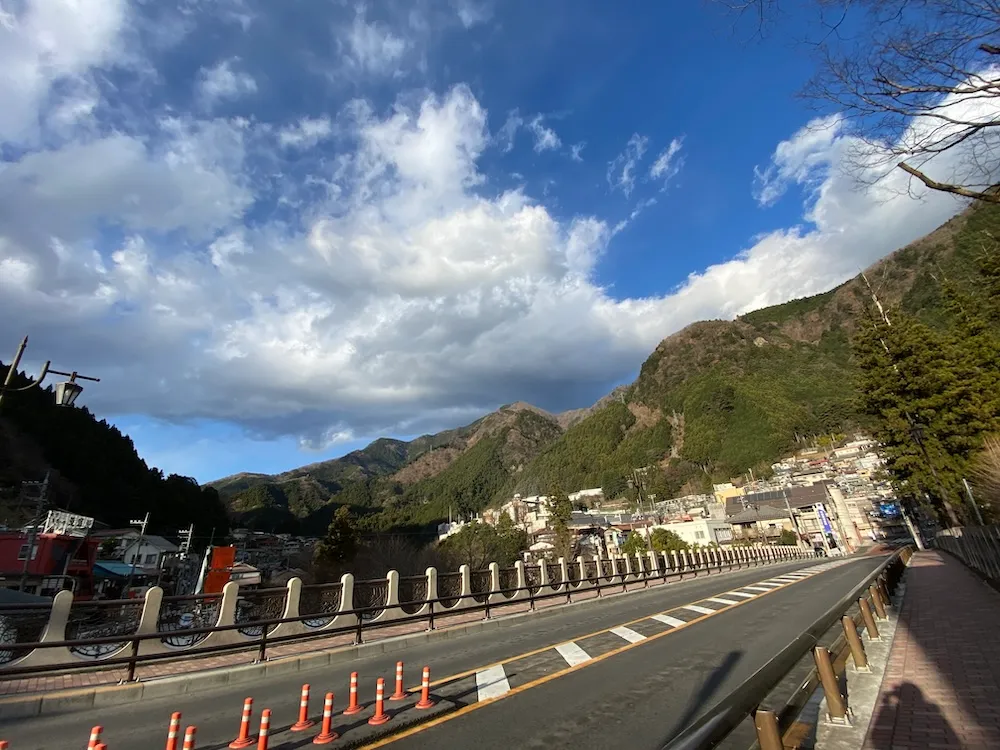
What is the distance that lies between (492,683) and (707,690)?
311 cm

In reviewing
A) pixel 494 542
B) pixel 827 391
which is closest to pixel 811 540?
pixel 494 542

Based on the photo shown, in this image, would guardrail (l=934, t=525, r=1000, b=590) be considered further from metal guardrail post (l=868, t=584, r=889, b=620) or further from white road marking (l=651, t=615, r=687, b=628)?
white road marking (l=651, t=615, r=687, b=628)

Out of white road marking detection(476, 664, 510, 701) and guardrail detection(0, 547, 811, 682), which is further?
guardrail detection(0, 547, 811, 682)

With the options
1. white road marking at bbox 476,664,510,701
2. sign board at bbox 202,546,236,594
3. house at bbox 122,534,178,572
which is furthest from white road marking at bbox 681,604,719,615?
house at bbox 122,534,178,572

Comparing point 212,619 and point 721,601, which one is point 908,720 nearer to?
point 212,619

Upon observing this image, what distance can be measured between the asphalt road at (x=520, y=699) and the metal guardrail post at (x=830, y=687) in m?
1.47

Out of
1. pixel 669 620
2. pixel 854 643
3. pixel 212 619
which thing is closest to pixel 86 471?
pixel 212 619

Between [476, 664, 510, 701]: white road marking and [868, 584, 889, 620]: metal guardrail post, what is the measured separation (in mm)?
6629

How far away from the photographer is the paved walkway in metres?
4.09

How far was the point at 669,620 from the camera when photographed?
12586 mm

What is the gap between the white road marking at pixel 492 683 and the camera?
21.3ft

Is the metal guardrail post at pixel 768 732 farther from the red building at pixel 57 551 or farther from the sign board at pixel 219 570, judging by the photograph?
the red building at pixel 57 551

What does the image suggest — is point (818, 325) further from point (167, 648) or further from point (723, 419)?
point (167, 648)

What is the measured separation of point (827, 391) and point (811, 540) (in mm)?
96459
